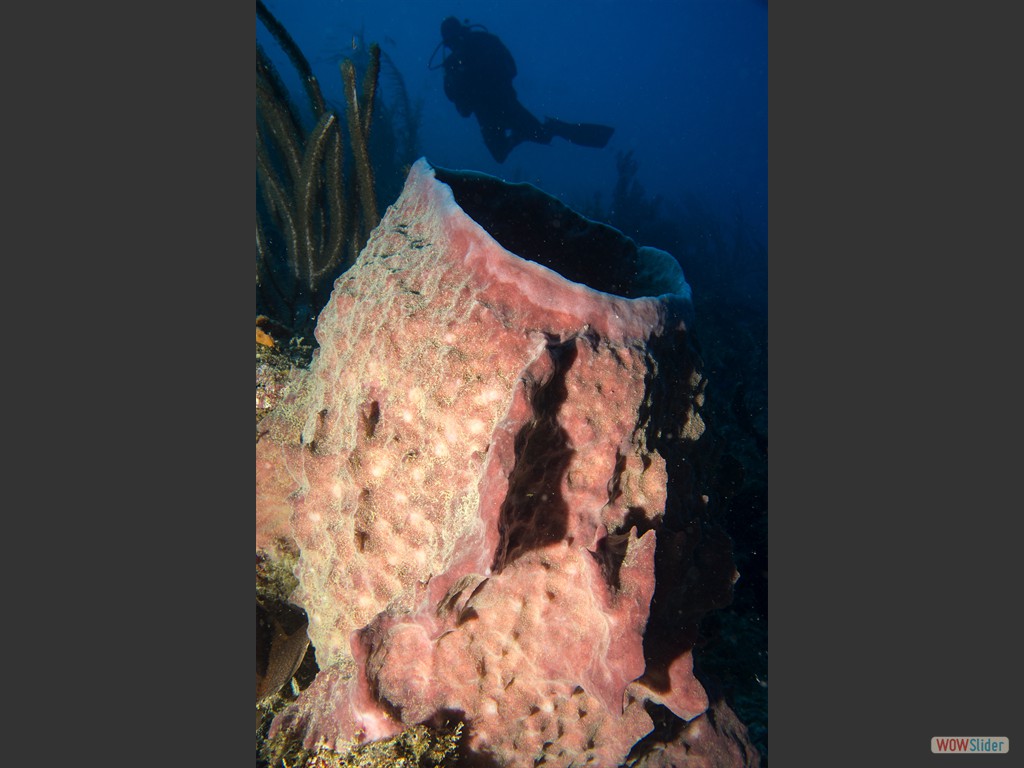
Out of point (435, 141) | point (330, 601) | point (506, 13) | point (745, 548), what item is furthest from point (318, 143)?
point (506, 13)

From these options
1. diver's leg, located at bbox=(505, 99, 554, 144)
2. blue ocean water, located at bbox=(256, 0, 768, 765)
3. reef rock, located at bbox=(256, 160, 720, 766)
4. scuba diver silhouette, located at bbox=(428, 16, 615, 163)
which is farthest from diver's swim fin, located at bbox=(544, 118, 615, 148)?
reef rock, located at bbox=(256, 160, 720, 766)

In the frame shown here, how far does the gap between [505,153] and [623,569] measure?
13.6 metres

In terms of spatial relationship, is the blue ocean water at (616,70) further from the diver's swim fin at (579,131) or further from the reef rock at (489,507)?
the reef rock at (489,507)

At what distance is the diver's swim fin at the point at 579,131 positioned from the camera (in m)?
12.8

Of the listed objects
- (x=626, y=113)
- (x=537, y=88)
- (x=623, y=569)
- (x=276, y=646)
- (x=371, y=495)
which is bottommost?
(x=276, y=646)

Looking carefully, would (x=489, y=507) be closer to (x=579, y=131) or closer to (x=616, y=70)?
(x=579, y=131)

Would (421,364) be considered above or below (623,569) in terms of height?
above

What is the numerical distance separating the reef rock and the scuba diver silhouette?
12.0 metres

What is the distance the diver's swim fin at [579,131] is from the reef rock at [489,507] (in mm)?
12208

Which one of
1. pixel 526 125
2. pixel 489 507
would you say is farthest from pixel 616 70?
pixel 489 507

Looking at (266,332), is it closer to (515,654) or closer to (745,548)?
(515,654)

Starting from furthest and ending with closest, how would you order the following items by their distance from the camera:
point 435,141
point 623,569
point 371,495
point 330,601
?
point 435,141 < point 330,601 < point 371,495 < point 623,569

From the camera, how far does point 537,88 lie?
56875 millimetres

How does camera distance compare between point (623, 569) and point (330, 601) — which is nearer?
point (623, 569)
